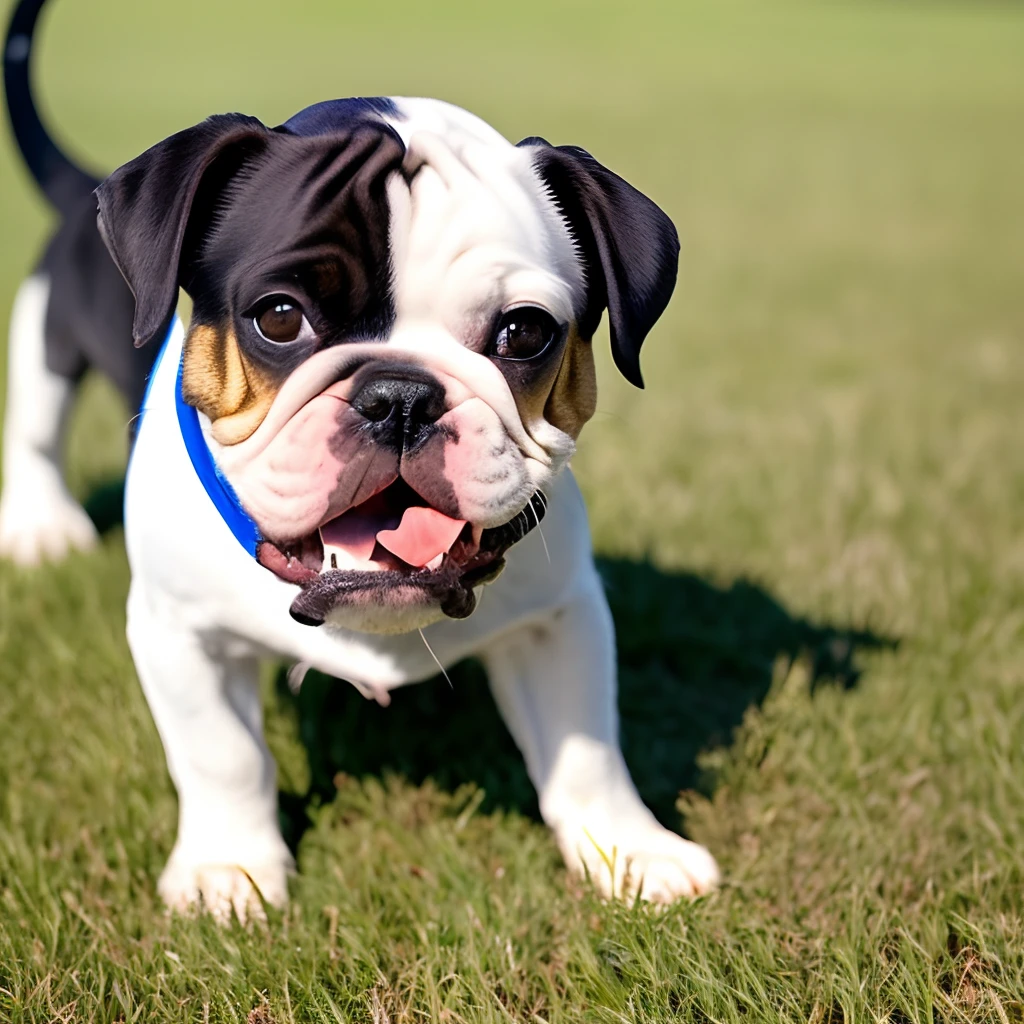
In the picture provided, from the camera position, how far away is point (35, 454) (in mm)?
4297

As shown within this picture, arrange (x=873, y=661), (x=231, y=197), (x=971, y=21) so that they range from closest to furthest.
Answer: (x=231, y=197) < (x=873, y=661) < (x=971, y=21)

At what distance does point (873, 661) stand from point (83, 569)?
2.40 meters

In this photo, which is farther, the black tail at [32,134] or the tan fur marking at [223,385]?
the black tail at [32,134]

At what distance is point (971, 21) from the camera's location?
1396 inches

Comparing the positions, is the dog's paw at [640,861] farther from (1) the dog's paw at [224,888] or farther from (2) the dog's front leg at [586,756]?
(1) the dog's paw at [224,888]

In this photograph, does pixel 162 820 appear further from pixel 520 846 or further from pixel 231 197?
pixel 231 197

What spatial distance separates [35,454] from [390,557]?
2.57m

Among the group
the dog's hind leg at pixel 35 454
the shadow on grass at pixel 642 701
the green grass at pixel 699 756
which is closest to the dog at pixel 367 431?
the green grass at pixel 699 756

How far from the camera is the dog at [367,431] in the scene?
206 centimetres

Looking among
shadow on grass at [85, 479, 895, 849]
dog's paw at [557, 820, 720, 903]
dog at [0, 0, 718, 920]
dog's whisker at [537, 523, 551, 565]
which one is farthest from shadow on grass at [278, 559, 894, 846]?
dog's whisker at [537, 523, 551, 565]

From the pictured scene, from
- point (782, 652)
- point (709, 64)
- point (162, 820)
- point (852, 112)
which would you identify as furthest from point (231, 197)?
point (709, 64)

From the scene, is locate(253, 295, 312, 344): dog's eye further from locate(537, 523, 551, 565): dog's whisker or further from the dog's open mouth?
locate(537, 523, 551, 565): dog's whisker

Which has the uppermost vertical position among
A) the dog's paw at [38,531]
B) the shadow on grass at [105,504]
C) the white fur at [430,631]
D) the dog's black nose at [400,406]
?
the dog's black nose at [400,406]

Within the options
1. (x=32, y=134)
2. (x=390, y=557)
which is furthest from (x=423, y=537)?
(x=32, y=134)
